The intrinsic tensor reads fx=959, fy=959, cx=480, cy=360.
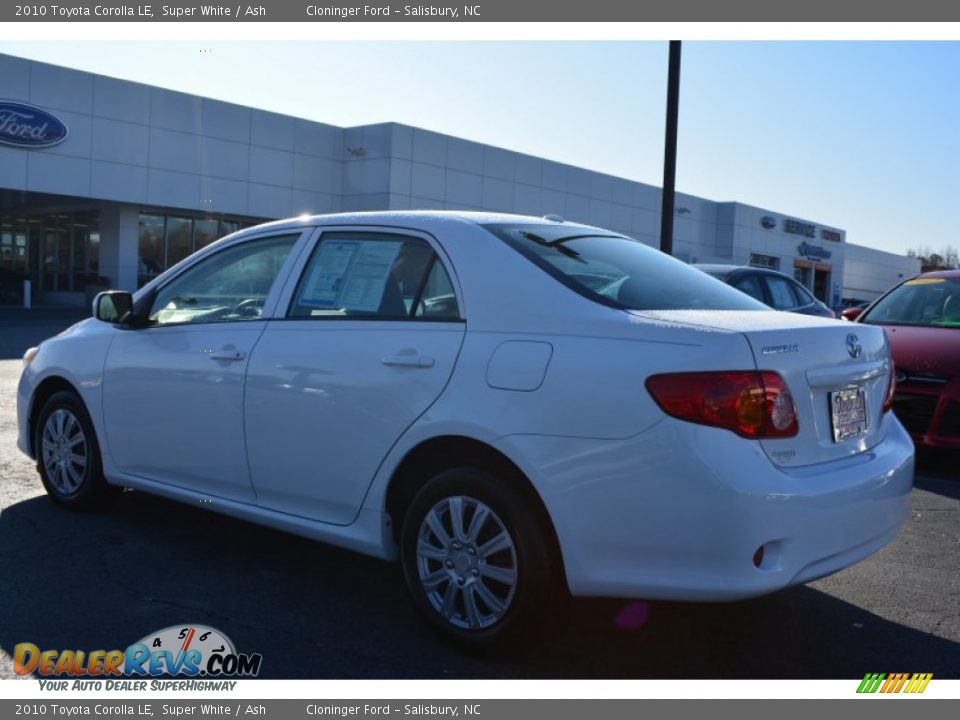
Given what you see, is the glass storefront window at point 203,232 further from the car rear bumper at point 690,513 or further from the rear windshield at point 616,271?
the car rear bumper at point 690,513

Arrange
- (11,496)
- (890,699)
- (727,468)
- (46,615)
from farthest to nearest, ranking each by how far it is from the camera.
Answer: (11,496)
(46,615)
(890,699)
(727,468)

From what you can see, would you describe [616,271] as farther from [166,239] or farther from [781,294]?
[166,239]

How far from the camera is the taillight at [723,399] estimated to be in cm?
310

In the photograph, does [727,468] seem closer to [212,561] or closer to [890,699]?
[890,699]

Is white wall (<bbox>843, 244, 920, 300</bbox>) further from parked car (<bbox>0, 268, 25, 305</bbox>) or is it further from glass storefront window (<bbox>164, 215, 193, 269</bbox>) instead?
parked car (<bbox>0, 268, 25, 305</bbox>)

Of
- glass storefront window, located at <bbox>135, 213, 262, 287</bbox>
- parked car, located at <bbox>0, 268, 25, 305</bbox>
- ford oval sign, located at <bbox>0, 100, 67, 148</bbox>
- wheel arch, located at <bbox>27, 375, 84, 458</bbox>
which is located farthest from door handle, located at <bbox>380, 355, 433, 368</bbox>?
parked car, located at <bbox>0, 268, 25, 305</bbox>

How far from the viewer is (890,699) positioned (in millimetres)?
3285

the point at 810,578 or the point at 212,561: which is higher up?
the point at 810,578

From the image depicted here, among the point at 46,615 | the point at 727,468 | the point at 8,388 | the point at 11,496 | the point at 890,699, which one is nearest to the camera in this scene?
the point at 727,468

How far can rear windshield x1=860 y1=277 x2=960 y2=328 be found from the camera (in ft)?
27.2

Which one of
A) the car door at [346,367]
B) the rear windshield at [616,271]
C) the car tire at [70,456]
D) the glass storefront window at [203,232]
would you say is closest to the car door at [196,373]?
the car door at [346,367]

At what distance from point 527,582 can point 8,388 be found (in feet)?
29.6

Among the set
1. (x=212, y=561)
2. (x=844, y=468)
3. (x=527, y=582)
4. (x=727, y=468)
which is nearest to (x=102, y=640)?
(x=212, y=561)

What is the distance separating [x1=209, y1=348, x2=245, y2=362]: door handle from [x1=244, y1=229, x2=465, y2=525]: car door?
0.11 m
